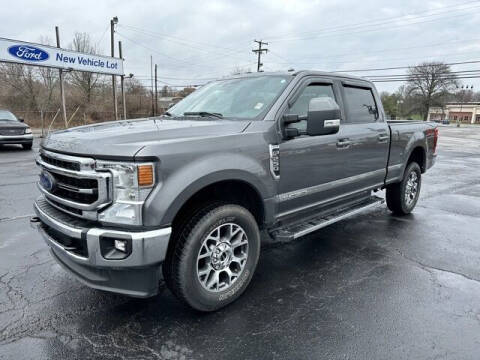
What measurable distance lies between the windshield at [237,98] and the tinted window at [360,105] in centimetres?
110

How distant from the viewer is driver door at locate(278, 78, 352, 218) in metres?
3.40

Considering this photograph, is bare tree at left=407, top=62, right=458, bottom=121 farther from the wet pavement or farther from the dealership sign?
the wet pavement

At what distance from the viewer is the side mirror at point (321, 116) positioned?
323cm

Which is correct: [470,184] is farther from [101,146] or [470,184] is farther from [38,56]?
[38,56]

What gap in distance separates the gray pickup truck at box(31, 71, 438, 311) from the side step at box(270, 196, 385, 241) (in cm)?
2

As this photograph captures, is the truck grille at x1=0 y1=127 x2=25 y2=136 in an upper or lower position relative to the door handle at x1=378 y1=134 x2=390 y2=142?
lower

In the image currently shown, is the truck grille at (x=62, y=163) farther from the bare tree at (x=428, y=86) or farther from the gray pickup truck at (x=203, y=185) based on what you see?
the bare tree at (x=428, y=86)

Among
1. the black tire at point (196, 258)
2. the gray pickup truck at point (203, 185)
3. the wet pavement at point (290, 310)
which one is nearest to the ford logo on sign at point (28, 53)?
the wet pavement at point (290, 310)

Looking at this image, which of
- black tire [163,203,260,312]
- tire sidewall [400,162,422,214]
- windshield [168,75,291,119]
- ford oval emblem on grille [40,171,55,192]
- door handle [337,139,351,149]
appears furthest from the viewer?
tire sidewall [400,162,422,214]

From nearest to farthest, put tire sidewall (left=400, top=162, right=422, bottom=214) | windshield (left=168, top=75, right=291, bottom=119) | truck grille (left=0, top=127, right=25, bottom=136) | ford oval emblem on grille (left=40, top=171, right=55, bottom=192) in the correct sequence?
ford oval emblem on grille (left=40, top=171, right=55, bottom=192) < windshield (left=168, top=75, right=291, bottom=119) < tire sidewall (left=400, top=162, right=422, bottom=214) < truck grille (left=0, top=127, right=25, bottom=136)

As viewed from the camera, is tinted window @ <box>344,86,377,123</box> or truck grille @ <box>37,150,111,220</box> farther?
tinted window @ <box>344,86,377,123</box>

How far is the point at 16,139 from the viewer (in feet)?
45.9

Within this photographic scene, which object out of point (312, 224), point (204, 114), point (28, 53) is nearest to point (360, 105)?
point (312, 224)

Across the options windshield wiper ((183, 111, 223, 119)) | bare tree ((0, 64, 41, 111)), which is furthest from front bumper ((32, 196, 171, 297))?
bare tree ((0, 64, 41, 111))
